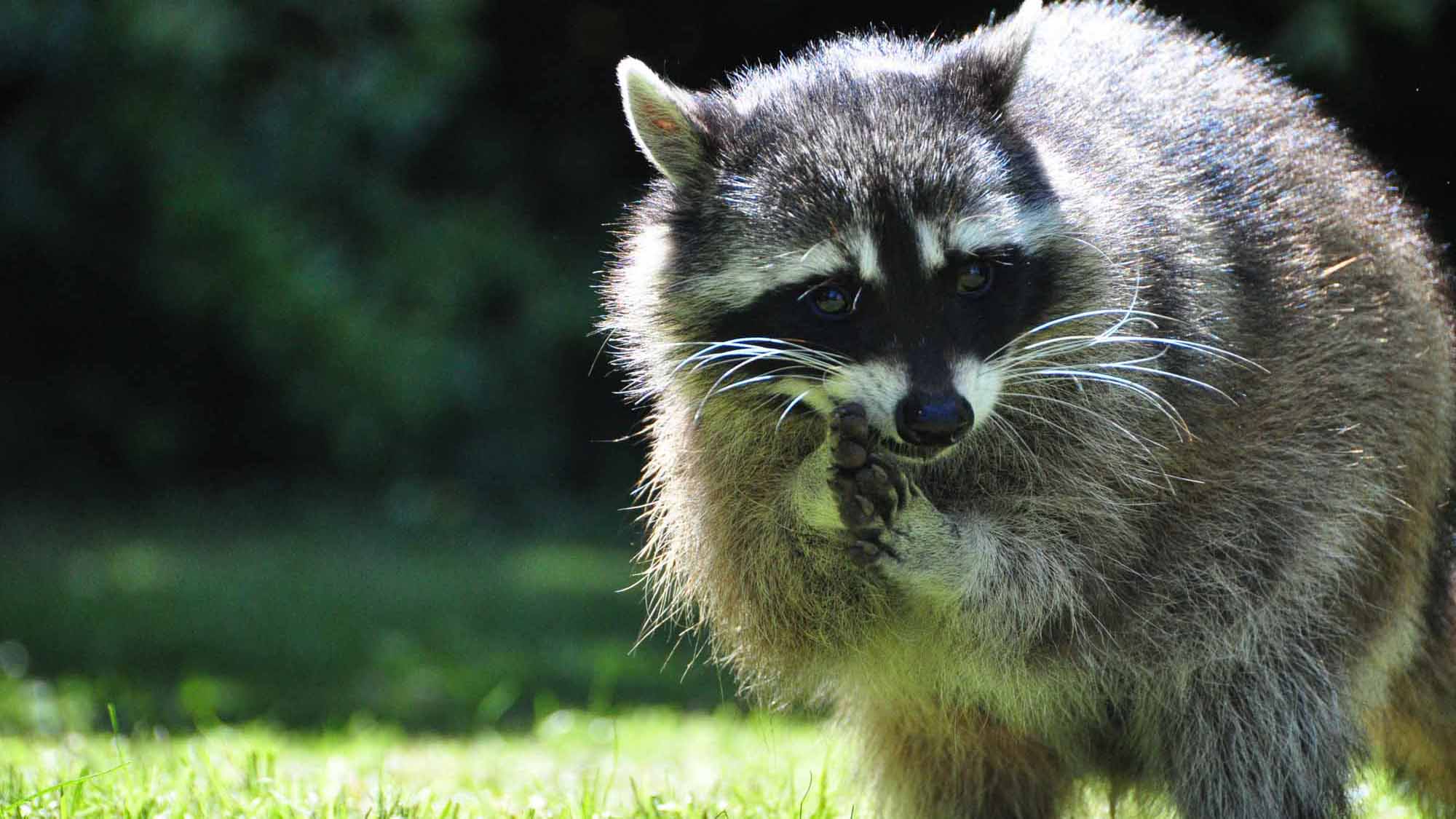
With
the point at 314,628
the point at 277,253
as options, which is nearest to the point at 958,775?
the point at 314,628

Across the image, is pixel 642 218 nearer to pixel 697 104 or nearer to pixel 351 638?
pixel 697 104

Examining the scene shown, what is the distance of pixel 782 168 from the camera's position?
11.3ft

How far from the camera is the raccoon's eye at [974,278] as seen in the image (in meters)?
3.26

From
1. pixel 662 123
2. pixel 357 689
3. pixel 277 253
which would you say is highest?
pixel 277 253

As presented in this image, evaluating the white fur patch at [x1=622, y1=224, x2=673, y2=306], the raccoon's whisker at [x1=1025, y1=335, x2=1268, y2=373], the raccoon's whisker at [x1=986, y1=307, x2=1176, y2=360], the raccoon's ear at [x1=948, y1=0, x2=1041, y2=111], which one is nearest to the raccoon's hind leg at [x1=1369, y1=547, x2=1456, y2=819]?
the raccoon's whisker at [x1=1025, y1=335, x2=1268, y2=373]

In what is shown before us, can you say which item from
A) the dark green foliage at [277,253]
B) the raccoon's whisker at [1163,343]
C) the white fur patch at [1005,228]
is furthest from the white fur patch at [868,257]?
the dark green foliage at [277,253]

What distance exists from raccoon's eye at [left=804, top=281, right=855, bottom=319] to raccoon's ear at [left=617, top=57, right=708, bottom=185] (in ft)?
1.62

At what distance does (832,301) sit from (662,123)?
0.62 meters

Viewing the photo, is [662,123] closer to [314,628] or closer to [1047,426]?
[1047,426]

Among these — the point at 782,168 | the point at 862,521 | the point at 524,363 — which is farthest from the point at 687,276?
the point at 524,363

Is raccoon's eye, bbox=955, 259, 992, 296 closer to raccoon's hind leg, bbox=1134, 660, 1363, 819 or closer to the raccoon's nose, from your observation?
the raccoon's nose

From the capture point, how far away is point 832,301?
326 cm

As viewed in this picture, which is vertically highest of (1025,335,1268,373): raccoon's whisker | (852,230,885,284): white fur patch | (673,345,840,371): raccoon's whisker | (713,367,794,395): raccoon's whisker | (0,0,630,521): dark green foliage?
(0,0,630,521): dark green foliage

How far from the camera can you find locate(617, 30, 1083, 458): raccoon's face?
126 inches
